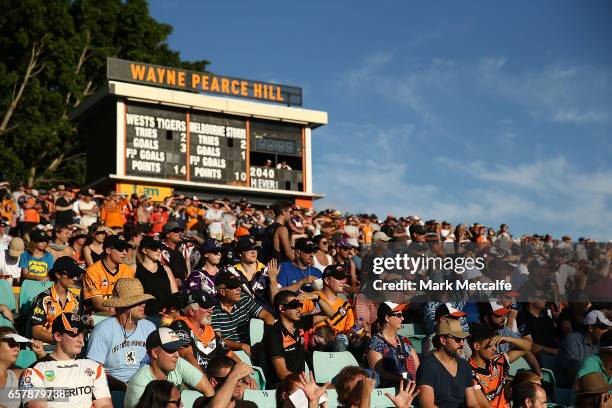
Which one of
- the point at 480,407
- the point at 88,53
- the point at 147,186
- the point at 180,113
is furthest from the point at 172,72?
the point at 480,407

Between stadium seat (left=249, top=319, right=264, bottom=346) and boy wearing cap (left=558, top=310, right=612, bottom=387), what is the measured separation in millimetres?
3775

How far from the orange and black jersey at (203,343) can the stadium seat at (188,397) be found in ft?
2.37

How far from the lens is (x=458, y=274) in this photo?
1230cm

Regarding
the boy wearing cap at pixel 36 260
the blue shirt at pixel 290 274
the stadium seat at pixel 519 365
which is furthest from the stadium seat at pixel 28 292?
the stadium seat at pixel 519 365

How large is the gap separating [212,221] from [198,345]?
11440 millimetres

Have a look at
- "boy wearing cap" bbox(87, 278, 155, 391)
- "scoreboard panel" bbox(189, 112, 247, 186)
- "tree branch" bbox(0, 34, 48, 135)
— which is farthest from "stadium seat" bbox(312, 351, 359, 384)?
"tree branch" bbox(0, 34, 48, 135)

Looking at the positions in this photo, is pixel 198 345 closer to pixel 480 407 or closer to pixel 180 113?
pixel 480 407

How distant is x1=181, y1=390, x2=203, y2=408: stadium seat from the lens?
612 cm

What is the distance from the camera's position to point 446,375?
7.07 meters

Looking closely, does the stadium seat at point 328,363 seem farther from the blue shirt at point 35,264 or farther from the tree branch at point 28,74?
the tree branch at point 28,74

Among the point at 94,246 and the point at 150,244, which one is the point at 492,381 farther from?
the point at 94,246

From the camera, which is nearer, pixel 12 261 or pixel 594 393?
pixel 594 393

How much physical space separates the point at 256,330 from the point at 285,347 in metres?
0.74
